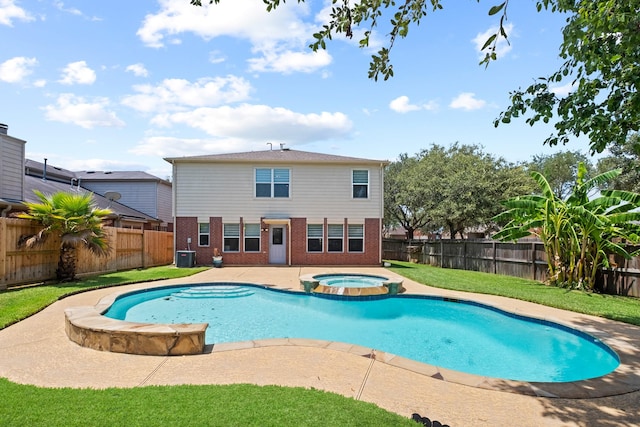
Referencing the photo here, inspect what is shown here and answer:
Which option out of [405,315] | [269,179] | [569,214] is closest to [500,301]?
[405,315]

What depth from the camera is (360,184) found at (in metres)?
19.7

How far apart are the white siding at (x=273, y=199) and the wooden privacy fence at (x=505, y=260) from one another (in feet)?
15.3

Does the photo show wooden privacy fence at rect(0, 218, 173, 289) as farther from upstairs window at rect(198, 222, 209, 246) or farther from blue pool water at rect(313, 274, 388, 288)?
blue pool water at rect(313, 274, 388, 288)

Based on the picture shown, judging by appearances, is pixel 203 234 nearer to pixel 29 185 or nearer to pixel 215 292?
pixel 215 292

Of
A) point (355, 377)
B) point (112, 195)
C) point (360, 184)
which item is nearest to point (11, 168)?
Answer: point (112, 195)

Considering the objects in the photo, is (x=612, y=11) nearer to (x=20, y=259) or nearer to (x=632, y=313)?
(x=632, y=313)

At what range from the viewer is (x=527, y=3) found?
432cm

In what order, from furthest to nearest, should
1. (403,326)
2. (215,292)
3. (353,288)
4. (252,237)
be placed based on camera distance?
(252,237)
(215,292)
(353,288)
(403,326)

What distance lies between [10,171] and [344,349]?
16284mm

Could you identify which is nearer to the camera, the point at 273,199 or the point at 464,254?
the point at 464,254

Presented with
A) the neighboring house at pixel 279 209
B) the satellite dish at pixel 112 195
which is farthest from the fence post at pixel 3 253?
the satellite dish at pixel 112 195

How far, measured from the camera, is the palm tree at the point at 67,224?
37.5 feet

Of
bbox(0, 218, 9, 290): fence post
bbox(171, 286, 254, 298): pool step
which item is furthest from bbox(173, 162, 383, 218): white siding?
bbox(0, 218, 9, 290): fence post

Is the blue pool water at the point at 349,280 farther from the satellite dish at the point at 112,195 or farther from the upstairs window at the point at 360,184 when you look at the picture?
the satellite dish at the point at 112,195
